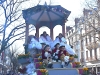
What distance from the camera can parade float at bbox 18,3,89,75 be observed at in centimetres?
1106

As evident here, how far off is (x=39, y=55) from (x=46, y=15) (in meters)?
5.02

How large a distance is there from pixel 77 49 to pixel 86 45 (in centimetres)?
632

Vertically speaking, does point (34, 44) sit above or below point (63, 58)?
above

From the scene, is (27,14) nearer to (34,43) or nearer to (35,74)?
(34,43)

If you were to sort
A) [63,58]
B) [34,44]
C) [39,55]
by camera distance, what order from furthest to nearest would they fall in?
1. [34,44]
2. [39,55]
3. [63,58]

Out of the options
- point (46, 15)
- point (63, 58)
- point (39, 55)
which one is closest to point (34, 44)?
point (39, 55)

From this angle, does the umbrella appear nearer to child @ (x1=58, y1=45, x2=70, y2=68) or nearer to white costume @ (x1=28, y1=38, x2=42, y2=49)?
white costume @ (x1=28, y1=38, x2=42, y2=49)

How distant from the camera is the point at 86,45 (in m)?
57.3

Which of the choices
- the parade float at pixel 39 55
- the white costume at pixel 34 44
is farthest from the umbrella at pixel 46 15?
the white costume at pixel 34 44

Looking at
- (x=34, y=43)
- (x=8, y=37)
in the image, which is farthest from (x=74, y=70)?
(x=8, y=37)

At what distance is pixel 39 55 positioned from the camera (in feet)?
44.0

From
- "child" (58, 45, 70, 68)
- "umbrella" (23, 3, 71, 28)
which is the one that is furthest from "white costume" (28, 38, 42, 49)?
"umbrella" (23, 3, 71, 28)

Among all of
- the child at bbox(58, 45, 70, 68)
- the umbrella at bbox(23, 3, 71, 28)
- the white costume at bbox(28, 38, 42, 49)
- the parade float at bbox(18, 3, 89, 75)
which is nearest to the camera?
the parade float at bbox(18, 3, 89, 75)

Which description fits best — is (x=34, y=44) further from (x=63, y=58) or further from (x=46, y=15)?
(x=46, y=15)
